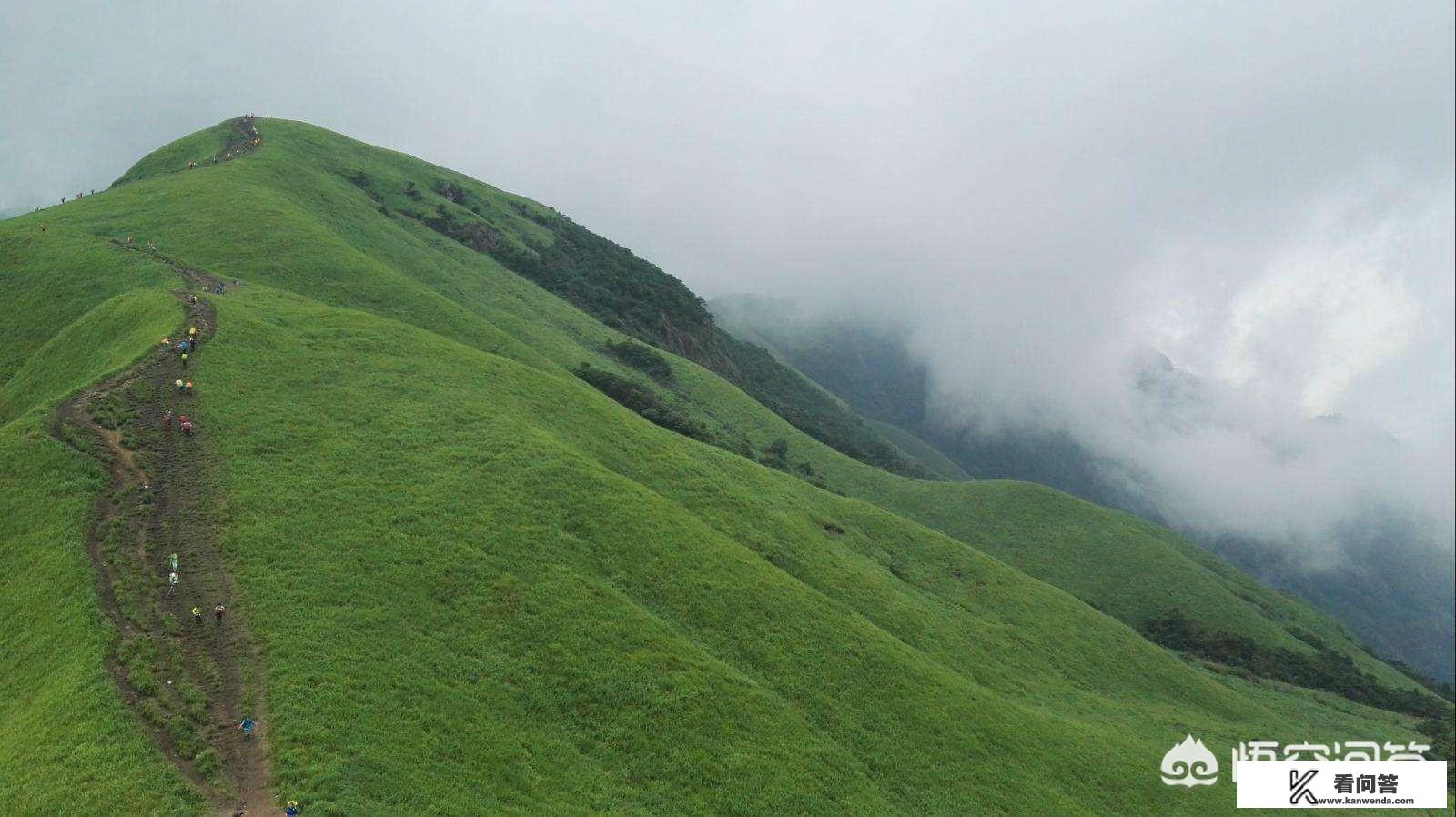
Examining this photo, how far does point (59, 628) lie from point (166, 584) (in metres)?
3.69

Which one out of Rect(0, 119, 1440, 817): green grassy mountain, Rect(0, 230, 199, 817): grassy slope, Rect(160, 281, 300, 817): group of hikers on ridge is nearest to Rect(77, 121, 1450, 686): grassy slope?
Rect(0, 119, 1440, 817): green grassy mountain

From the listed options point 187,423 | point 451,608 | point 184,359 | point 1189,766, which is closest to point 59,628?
point 451,608

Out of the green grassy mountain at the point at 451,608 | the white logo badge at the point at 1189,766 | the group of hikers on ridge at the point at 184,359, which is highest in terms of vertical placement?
the group of hikers on ridge at the point at 184,359

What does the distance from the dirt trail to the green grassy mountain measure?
14 centimetres

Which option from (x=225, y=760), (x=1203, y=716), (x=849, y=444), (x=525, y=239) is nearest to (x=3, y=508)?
(x=225, y=760)

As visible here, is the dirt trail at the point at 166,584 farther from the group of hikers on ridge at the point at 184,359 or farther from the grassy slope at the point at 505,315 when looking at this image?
the grassy slope at the point at 505,315

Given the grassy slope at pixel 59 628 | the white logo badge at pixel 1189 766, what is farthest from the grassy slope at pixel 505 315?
the white logo badge at pixel 1189 766

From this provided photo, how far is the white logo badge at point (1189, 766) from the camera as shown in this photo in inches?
1923

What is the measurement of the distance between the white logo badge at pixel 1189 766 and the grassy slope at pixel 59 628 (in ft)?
167

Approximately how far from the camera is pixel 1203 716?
66.1 m

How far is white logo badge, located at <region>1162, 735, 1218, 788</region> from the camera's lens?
160ft

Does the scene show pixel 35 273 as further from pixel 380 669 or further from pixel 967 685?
pixel 967 685

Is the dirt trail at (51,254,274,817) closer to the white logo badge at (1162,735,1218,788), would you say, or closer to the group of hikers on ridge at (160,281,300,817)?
the group of hikers on ridge at (160,281,300,817)

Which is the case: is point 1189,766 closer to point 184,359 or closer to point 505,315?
point 184,359
